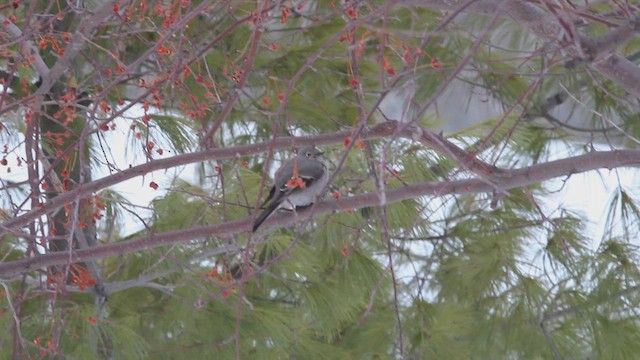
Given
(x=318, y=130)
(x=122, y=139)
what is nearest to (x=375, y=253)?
(x=318, y=130)

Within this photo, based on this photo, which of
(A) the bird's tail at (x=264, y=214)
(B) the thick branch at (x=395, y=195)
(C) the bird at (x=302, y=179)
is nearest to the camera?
(B) the thick branch at (x=395, y=195)

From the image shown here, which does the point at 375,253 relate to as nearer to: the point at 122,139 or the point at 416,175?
the point at 416,175

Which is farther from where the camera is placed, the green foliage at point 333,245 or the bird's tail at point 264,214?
the green foliage at point 333,245

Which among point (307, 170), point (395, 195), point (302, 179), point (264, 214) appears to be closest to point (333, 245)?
point (307, 170)

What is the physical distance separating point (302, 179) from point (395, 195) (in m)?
0.88

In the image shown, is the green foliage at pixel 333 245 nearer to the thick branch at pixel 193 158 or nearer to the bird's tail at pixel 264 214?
the bird's tail at pixel 264 214

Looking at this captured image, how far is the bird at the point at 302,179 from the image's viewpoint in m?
2.86

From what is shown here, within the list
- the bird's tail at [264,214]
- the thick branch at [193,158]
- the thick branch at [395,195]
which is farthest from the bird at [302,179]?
the thick branch at [193,158]

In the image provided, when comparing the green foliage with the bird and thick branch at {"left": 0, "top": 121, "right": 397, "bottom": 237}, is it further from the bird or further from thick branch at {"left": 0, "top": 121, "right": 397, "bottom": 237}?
thick branch at {"left": 0, "top": 121, "right": 397, "bottom": 237}

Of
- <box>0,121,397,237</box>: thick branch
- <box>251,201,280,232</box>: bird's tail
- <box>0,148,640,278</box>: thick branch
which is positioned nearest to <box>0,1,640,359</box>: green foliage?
<box>251,201,280,232</box>: bird's tail

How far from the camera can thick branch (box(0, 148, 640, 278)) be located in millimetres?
2094

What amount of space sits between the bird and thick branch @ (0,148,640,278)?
9.7 inches

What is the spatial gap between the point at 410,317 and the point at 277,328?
77 centimetres

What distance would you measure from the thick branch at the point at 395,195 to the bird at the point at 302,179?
247mm
